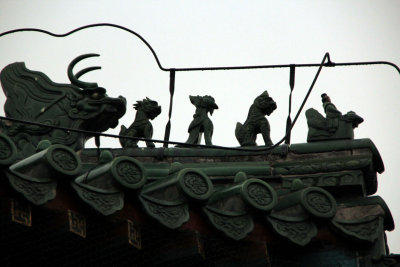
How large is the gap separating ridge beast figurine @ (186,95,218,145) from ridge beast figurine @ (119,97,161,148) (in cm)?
62

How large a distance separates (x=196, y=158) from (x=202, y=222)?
128 inches

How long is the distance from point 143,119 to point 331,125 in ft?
10.6

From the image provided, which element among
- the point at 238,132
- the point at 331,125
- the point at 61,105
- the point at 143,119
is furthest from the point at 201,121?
the point at 61,105

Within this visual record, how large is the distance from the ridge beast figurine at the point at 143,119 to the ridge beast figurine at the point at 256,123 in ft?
4.92

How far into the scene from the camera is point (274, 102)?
17859 millimetres

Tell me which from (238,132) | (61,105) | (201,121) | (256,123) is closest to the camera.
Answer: (61,105)

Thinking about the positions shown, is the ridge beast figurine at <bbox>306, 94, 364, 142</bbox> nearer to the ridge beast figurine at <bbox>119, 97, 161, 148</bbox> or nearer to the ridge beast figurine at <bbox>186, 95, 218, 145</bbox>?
the ridge beast figurine at <bbox>186, 95, 218, 145</bbox>

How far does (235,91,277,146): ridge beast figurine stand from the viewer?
17.3 m

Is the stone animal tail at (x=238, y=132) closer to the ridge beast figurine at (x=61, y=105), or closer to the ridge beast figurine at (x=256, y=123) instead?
the ridge beast figurine at (x=256, y=123)

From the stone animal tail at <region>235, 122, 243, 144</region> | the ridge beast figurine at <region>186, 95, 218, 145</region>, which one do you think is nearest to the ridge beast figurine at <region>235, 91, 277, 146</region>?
the stone animal tail at <region>235, 122, 243, 144</region>

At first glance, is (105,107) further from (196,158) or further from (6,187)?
(6,187)

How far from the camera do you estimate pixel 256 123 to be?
1753 cm

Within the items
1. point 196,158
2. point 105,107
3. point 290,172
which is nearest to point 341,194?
point 290,172

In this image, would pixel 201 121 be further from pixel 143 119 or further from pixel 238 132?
pixel 143 119
